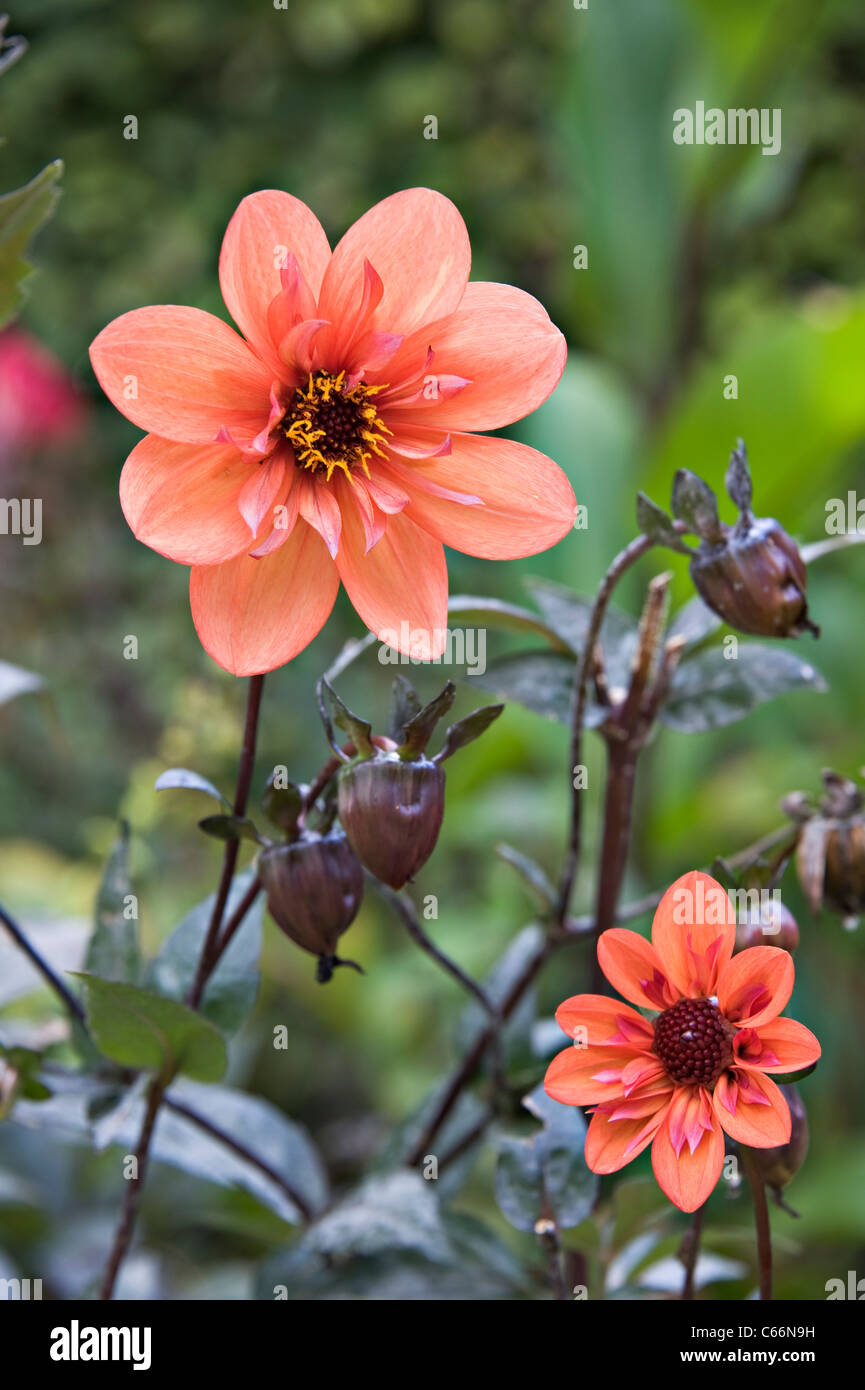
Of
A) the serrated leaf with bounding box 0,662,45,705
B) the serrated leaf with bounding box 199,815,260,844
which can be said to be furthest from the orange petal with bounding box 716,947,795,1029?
the serrated leaf with bounding box 0,662,45,705

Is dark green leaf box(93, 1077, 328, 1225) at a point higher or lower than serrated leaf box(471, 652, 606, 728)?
lower

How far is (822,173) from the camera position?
61.5 inches

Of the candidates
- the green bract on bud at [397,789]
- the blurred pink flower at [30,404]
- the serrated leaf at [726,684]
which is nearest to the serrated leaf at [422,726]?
the green bract on bud at [397,789]

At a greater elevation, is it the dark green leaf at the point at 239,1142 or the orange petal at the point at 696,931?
the orange petal at the point at 696,931

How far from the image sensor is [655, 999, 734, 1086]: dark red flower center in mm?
257

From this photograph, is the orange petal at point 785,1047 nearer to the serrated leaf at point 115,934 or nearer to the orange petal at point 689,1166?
the orange petal at point 689,1166

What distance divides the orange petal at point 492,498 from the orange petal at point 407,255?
0.10 ft

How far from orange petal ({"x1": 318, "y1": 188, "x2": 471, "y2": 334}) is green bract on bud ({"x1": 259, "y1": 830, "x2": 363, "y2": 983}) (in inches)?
4.6

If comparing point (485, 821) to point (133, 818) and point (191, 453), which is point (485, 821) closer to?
point (133, 818)

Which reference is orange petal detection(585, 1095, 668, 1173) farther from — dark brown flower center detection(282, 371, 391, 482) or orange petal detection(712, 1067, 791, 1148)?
dark brown flower center detection(282, 371, 391, 482)

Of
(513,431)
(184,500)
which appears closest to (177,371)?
(184,500)

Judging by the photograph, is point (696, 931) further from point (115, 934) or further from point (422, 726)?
point (115, 934)

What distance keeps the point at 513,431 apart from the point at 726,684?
35.8 inches

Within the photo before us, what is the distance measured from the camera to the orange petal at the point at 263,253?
25cm
